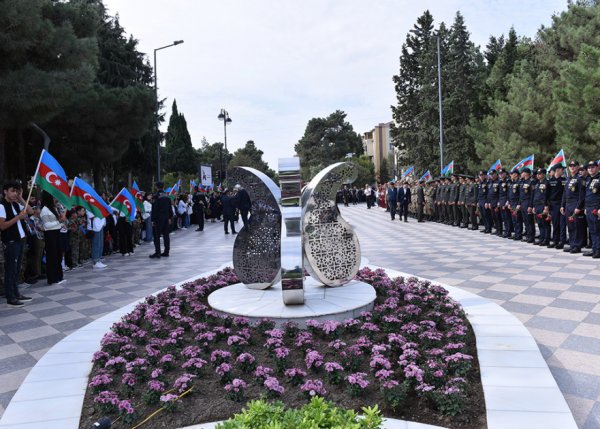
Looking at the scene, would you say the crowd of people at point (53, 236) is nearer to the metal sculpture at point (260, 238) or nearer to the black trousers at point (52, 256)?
the black trousers at point (52, 256)

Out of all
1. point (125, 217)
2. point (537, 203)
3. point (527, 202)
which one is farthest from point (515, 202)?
point (125, 217)

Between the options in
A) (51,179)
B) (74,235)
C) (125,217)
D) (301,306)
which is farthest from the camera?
(125,217)

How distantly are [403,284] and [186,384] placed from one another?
3.84m

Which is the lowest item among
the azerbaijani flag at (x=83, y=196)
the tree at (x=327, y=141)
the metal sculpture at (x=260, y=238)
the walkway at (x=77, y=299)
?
the walkway at (x=77, y=299)

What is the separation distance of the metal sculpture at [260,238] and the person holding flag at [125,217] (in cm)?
736

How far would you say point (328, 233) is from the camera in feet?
20.1

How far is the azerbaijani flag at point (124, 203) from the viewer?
12.7 meters

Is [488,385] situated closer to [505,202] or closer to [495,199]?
[505,202]

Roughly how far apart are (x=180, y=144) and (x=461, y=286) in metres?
51.7

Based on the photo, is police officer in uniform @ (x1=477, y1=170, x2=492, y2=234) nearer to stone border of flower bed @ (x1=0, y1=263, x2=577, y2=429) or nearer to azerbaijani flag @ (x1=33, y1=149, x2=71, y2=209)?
stone border of flower bed @ (x1=0, y1=263, x2=577, y2=429)

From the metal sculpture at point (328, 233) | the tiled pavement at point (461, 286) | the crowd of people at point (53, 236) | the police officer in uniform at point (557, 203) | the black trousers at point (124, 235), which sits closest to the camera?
the tiled pavement at point (461, 286)

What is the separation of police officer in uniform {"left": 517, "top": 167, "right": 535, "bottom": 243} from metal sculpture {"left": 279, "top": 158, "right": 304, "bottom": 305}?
8.93 m

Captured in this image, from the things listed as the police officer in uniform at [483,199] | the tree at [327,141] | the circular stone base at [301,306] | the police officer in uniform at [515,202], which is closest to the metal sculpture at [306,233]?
the circular stone base at [301,306]

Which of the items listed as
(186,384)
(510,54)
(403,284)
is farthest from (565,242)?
(510,54)
